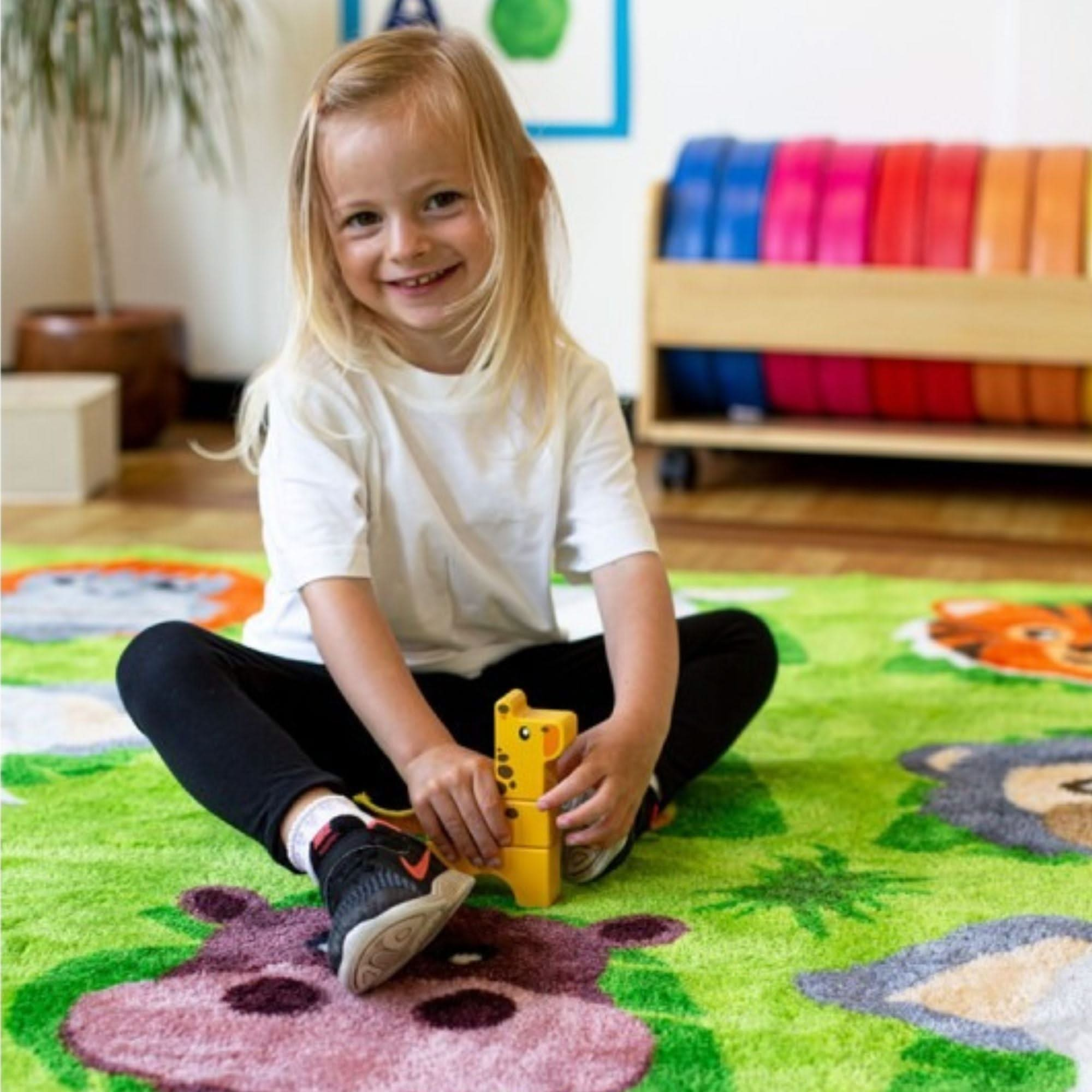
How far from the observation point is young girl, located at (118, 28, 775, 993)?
120 cm

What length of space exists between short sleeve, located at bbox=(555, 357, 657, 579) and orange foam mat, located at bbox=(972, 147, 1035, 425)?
1296mm

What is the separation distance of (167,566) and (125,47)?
116cm

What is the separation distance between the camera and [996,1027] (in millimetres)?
1012

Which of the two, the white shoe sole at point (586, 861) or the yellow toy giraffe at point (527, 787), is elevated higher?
the yellow toy giraffe at point (527, 787)

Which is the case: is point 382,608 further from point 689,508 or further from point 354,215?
point 689,508

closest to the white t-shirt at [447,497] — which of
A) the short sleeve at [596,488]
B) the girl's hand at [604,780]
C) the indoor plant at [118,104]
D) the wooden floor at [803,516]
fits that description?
the short sleeve at [596,488]

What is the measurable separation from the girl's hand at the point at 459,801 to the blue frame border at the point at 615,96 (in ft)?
6.44

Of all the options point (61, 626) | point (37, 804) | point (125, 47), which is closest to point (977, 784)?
point (37, 804)

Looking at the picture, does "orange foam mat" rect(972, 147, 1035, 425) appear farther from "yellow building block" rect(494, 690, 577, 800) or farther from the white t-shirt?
"yellow building block" rect(494, 690, 577, 800)

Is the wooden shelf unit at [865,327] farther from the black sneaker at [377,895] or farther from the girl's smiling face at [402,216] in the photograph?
the black sneaker at [377,895]

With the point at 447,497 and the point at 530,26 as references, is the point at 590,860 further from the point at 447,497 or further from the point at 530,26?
the point at 530,26

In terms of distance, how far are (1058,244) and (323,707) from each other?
5.02 feet

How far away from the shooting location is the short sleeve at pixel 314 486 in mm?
1257

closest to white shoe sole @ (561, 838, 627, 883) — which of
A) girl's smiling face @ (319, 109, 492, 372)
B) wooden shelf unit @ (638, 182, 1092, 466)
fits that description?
girl's smiling face @ (319, 109, 492, 372)
